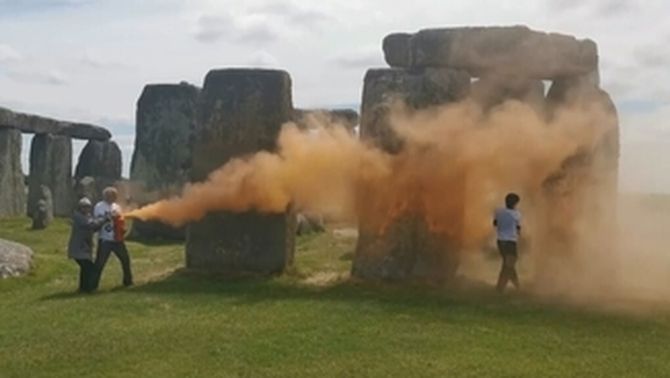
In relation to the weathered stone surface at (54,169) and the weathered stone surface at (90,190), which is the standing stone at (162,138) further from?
the weathered stone surface at (54,169)

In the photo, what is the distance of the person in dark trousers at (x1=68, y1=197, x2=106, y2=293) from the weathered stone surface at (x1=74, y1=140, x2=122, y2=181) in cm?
2408

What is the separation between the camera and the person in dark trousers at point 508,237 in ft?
64.0

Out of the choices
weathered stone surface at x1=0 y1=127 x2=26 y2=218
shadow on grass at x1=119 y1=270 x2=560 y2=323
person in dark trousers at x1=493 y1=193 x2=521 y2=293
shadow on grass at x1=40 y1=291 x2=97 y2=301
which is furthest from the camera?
weathered stone surface at x1=0 y1=127 x2=26 y2=218

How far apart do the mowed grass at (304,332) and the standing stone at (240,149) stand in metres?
0.82

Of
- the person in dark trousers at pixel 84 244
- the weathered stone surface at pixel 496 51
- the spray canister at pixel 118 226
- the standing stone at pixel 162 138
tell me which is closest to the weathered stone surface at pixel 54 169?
the standing stone at pixel 162 138

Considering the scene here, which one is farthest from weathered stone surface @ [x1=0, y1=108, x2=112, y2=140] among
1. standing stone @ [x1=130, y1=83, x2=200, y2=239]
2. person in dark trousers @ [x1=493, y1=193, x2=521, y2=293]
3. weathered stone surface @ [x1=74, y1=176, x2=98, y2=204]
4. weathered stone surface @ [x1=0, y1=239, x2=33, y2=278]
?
person in dark trousers @ [x1=493, y1=193, x2=521, y2=293]

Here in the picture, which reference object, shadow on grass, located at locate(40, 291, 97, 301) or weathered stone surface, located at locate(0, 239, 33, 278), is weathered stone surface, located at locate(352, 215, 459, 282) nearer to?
shadow on grass, located at locate(40, 291, 97, 301)

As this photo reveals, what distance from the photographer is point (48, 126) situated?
4244 centimetres

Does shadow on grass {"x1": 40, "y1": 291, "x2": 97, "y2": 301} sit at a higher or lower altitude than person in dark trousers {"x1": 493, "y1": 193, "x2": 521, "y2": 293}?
lower

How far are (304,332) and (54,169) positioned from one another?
28859 millimetres

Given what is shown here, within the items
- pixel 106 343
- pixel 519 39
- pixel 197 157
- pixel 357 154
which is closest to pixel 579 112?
pixel 519 39

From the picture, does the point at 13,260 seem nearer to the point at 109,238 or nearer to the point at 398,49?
the point at 109,238

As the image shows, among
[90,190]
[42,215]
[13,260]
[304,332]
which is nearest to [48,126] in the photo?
[90,190]

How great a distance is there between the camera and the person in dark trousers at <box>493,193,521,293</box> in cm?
1950
